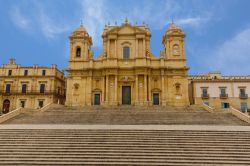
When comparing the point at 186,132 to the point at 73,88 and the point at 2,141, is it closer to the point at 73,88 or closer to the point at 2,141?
the point at 2,141

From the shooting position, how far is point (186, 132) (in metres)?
16.3

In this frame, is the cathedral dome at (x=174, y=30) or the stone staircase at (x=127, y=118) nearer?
the stone staircase at (x=127, y=118)

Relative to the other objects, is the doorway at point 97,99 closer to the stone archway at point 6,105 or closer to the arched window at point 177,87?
the arched window at point 177,87

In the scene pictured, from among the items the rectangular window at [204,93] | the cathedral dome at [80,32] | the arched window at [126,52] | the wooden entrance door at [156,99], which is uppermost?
the cathedral dome at [80,32]

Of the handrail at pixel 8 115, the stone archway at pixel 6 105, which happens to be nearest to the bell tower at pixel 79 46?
the handrail at pixel 8 115

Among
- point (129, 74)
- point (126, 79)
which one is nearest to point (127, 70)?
point (129, 74)

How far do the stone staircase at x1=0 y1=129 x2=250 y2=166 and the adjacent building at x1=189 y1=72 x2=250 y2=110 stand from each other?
27.4 metres

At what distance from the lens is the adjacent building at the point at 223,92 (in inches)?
1681

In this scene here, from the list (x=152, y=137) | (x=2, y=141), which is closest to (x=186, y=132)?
(x=152, y=137)

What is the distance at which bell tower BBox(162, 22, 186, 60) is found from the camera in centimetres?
3728

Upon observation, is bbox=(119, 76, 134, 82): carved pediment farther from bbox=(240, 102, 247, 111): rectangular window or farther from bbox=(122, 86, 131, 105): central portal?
bbox=(240, 102, 247, 111): rectangular window

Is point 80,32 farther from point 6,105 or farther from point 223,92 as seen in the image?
point 223,92

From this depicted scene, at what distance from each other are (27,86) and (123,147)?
36254mm

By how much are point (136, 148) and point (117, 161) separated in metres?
1.78
